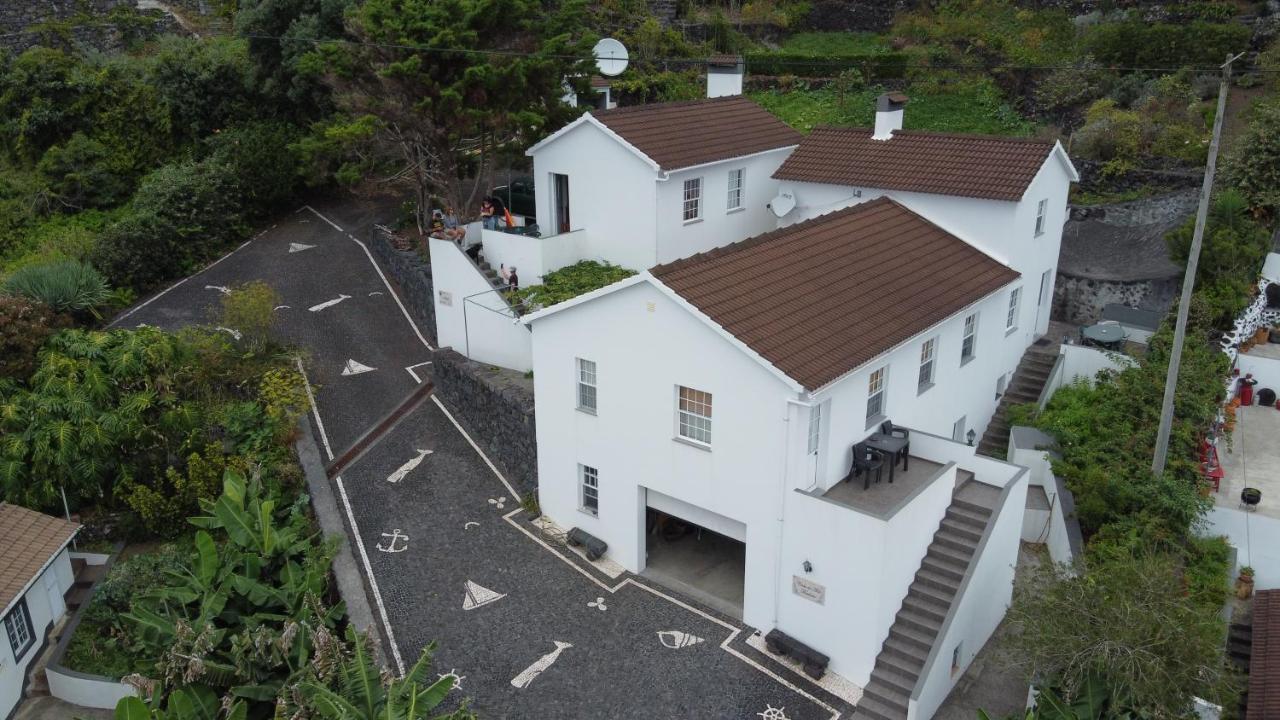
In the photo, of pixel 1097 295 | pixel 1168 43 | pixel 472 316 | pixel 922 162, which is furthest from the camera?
pixel 1168 43

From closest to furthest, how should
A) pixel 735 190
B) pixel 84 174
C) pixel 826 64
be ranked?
1. pixel 735 190
2. pixel 84 174
3. pixel 826 64

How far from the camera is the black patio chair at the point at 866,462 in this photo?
1666 cm

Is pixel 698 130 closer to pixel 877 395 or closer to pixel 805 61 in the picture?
pixel 877 395

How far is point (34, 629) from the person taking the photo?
17.3m

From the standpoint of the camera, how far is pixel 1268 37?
33.7 m

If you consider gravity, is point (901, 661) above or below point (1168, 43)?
below

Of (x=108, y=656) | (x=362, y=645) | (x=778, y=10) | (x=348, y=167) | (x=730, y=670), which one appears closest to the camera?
(x=362, y=645)

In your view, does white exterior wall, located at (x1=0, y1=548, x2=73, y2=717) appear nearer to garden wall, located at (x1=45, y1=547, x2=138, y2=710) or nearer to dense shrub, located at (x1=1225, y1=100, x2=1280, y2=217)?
garden wall, located at (x1=45, y1=547, x2=138, y2=710)

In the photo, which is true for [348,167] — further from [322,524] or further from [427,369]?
[322,524]

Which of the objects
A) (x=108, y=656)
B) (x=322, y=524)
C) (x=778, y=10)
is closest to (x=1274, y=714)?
(x=322, y=524)

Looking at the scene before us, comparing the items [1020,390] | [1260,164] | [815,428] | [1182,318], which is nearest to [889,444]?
[815,428]

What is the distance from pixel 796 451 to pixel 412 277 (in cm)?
1696

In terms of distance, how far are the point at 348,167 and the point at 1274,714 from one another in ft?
84.2

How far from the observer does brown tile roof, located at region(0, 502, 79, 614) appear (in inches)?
661
